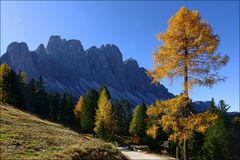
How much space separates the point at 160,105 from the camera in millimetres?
18250

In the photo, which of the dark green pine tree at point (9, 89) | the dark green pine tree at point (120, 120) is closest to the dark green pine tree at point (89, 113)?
the dark green pine tree at point (9, 89)

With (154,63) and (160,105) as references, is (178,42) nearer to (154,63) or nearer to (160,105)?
(154,63)

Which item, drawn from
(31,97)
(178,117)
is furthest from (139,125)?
(178,117)

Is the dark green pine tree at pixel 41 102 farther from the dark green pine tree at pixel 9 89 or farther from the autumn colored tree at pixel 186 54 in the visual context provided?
the autumn colored tree at pixel 186 54

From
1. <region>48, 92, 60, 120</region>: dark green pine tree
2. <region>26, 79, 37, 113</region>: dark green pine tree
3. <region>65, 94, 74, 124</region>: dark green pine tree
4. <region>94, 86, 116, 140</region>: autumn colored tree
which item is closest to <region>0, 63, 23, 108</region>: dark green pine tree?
<region>26, 79, 37, 113</region>: dark green pine tree

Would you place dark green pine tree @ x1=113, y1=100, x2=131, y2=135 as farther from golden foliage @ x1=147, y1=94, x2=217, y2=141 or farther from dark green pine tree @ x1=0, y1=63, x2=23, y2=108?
golden foliage @ x1=147, y1=94, x2=217, y2=141

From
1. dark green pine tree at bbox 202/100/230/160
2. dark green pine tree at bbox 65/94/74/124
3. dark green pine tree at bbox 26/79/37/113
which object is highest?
dark green pine tree at bbox 26/79/37/113

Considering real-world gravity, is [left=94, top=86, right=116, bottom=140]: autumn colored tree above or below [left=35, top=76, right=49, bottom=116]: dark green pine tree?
below

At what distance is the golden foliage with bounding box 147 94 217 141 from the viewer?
17.5 m

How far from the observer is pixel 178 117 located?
59.4ft

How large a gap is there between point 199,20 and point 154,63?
372cm

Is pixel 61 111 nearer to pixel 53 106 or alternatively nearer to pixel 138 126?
pixel 53 106

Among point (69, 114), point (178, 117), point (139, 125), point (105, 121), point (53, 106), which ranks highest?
point (53, 106)

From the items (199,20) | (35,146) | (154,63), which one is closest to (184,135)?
(154,63)
